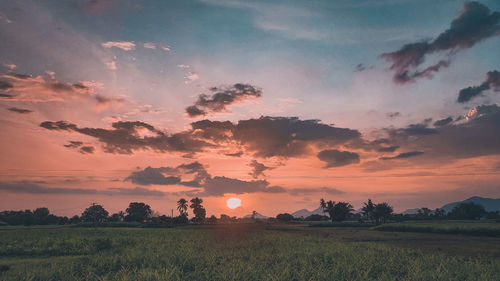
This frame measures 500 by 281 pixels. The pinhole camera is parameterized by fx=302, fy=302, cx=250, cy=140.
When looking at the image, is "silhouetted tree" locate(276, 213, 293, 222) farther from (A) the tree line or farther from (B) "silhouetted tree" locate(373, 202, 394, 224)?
(B) "silhouetted tree" locate(373, 202, 394, 224)

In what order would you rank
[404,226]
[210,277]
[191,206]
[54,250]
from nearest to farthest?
1. [210,277]
2. [54,250]
3. [404,226]
4. [191,206]

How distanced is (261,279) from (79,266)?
480 inches

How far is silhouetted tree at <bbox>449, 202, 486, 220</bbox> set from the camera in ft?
396

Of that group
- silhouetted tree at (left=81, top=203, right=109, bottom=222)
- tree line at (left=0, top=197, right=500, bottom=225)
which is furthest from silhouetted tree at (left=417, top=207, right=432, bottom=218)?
silhouetted tree at (left=81, top=203, right=109, bottom=222)

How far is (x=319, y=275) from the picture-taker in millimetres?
13750

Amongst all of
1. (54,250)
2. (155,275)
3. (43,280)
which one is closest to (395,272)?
(155,275)

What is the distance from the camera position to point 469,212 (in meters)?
122

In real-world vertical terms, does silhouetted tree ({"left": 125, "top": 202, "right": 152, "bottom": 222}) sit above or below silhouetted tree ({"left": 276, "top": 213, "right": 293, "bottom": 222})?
above

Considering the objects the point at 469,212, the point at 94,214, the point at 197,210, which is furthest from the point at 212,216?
the point at 469,212

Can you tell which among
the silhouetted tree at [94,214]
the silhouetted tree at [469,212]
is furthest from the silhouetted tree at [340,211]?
the silhouetted tree at [94,214]

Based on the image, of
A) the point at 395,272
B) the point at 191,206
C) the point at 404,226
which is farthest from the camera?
the point at 191,206

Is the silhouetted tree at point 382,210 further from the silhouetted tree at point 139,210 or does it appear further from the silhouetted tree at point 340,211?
the silhouetted tree at point 139,210

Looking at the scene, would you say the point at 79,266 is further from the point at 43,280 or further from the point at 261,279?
the point at 261,279

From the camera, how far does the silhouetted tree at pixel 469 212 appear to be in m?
121
